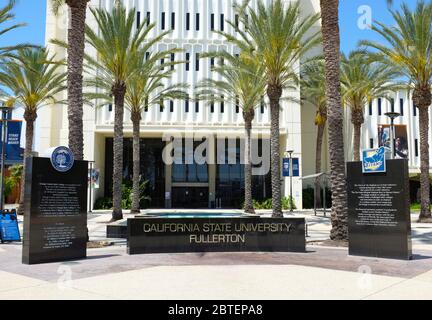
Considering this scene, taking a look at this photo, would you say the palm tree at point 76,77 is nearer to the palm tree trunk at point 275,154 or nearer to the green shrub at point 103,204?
the palm tree trunk at point 275,154

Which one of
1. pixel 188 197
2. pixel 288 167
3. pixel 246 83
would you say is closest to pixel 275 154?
pixel 246 83

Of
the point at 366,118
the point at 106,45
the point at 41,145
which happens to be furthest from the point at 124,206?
the point at 366,118

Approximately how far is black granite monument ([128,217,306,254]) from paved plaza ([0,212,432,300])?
1.95 feet

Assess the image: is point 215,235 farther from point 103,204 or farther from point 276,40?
point 103,204

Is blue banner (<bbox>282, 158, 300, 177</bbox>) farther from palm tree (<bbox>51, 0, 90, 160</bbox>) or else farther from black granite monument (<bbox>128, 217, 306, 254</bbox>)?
palm tree (<bbox>51, 0, 90, 160</bbox>)

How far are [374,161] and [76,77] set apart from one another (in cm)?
1049

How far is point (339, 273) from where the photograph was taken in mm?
9734

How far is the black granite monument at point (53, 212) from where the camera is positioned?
36.3ft

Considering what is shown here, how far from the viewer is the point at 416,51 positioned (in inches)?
982

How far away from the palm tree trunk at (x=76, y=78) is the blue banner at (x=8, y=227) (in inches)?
149

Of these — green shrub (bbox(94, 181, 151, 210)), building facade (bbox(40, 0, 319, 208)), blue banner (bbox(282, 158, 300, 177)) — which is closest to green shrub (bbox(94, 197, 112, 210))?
green shrub (bbox(94, 181, 151, 210))

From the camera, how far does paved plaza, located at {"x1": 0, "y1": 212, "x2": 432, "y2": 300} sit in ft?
24.7

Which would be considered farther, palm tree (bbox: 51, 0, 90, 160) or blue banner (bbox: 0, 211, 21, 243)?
blue banner (bbox: 0, 211, 21, 243)

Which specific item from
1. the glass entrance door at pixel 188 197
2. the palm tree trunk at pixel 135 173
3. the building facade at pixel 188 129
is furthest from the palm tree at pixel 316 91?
the palm tree trunk at pixel 135 173
